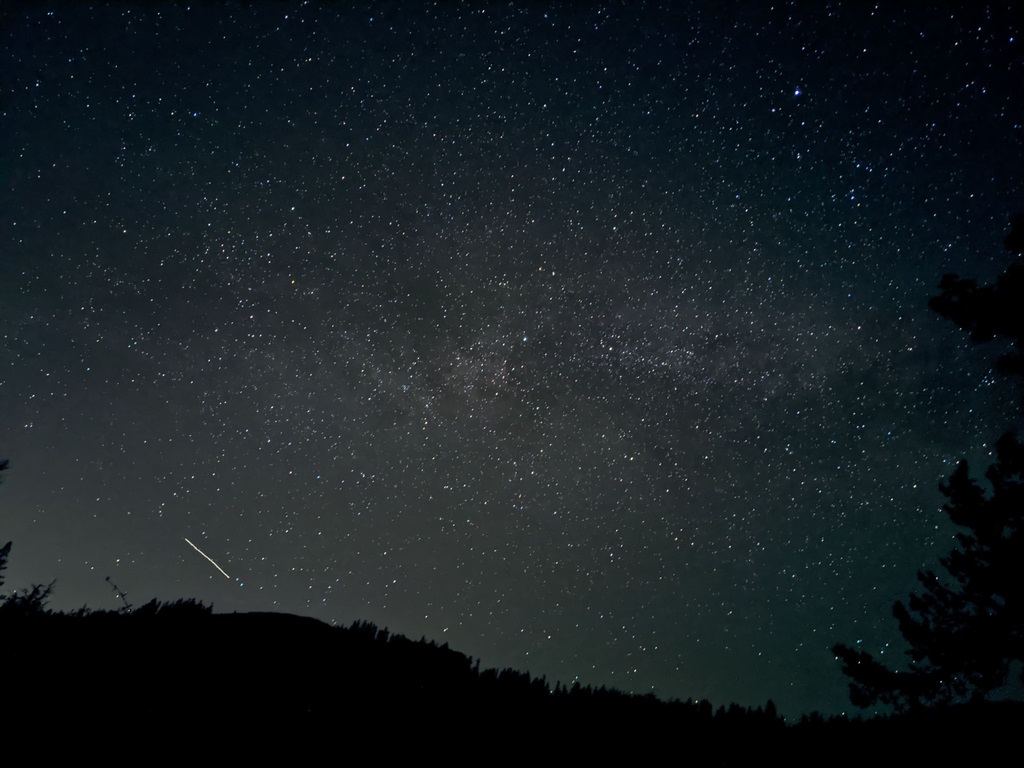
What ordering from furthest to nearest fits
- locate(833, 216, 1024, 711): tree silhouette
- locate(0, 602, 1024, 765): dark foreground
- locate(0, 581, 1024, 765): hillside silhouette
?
locate(833, 216, 1024, 711): tree silhouette → locate(0, 581, 1024, 765): hillside silhouette → locate(0, 602, 1024, 765): dark foreground

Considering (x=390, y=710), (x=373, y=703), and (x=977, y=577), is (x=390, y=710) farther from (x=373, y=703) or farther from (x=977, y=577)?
(x=977, y=577)

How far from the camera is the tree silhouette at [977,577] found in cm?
970

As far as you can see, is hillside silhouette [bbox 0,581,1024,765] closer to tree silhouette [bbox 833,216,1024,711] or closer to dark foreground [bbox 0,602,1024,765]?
dark foreground [bbox 0,602,1024,765]

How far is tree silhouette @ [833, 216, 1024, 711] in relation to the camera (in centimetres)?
970

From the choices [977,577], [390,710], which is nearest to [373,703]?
[390,710]

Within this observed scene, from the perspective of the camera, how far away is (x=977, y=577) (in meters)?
10.5

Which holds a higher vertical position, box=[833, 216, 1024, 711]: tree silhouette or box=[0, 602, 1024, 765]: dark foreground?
box=[833, 216, 1024, 711]: tree silhouette

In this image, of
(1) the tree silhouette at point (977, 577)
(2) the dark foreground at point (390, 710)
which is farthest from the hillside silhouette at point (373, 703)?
(1) the tree silhouette at point (977, 577)

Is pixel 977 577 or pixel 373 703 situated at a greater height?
pixel 977 577

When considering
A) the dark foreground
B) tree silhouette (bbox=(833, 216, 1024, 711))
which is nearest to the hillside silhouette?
the dark foreground

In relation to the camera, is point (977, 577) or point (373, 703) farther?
point (977, 577)

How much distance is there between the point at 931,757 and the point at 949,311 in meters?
8.35

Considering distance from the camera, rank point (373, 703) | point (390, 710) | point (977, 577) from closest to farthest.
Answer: point (390, 710), point (373, 703), point (977, 577)

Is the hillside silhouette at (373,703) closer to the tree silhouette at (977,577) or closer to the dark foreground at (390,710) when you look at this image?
the dark foreground at (390,710)
